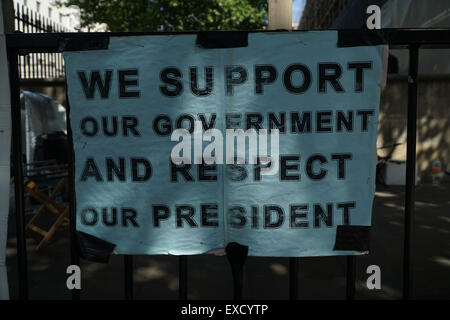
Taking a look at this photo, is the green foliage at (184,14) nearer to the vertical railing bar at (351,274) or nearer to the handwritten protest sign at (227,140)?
the handwritten protest sign at (227,140)

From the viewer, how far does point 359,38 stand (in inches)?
71.6

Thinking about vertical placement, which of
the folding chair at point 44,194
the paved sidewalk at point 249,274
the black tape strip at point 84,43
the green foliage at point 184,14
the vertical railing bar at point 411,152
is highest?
the green foliage at point 184,14

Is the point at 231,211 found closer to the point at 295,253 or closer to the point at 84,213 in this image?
the point at 295,253

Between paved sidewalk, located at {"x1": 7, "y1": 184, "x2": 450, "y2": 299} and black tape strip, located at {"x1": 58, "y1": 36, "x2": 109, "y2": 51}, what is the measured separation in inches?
95.2

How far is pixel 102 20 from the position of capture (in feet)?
57.7

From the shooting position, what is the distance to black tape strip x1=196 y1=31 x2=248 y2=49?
1822mm

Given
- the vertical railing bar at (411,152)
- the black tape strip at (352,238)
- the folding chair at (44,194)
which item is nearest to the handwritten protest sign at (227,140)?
the black tape strip at (352,238)

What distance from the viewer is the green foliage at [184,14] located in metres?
15.6

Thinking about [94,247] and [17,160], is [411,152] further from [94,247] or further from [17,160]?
[17,160]

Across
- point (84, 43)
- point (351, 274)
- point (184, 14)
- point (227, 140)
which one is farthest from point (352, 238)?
point (184, 14)

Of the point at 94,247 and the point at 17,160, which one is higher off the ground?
the point at 17,160

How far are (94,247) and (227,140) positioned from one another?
0.93 m

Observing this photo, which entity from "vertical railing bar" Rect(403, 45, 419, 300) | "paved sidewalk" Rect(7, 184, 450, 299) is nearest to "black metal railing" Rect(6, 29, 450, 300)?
"vertical railing bar" Rect(403, 45, 419, 300)

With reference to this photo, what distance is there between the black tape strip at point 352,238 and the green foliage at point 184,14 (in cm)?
1491
